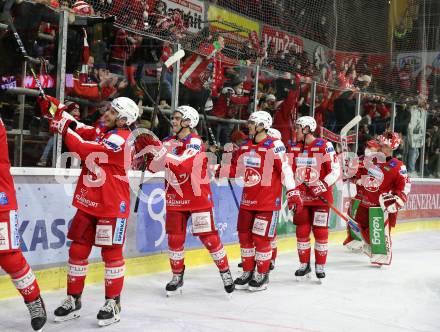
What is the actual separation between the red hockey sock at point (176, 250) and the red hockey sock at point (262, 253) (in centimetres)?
Answer: 62

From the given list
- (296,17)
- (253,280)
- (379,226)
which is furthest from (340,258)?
(296,17)

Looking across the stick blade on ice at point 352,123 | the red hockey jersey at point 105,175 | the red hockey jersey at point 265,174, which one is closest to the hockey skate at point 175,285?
the red hockey jersey at point 265,174

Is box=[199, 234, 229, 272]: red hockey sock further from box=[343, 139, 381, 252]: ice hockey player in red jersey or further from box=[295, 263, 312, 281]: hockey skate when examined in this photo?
box=[343, 139, 381, 252]: ice hockey player in red jersey

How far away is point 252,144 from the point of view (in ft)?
15.9

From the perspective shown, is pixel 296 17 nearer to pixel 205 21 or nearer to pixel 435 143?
pixel 205 21

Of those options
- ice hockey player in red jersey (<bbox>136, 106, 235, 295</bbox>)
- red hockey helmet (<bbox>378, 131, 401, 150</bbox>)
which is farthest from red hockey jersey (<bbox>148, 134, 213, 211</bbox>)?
red hockey helmet (<bbox>378, 131, 401, 150</bbox>)

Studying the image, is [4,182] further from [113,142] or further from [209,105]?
[209,105]

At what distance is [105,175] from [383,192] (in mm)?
3758

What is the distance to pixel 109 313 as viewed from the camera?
3.60m

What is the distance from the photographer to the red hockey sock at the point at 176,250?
4.56 metres

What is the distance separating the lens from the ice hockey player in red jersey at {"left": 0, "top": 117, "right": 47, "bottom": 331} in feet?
10.2

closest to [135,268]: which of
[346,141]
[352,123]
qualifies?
[352,123]

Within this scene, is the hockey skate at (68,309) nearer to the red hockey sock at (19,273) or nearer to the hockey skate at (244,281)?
the red hockey sock at (19,273)

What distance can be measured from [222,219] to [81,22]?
8.41 ft
